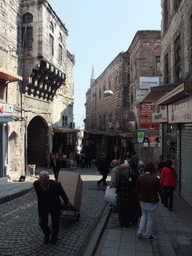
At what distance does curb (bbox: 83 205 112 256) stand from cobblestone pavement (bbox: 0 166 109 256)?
12cm

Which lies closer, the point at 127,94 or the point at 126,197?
the point at 126,197

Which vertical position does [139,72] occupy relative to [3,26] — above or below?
below

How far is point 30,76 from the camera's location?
14.6 m

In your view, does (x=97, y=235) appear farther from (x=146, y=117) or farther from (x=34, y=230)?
(x=146, y=117)

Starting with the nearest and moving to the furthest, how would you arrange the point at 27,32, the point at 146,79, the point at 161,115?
1. the point at 161,115
2. the point at 27,32
3. the point at 146,79

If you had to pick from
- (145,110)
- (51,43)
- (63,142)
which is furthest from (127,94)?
(51,43)

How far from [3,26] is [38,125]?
7727mm

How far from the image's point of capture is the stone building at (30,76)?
42.2 feet

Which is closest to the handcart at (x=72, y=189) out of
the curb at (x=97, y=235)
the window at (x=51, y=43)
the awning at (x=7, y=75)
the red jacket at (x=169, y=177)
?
the curb at (x=97, y=235)

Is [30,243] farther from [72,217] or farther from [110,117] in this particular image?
[110,117]

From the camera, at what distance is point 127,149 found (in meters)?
18.2

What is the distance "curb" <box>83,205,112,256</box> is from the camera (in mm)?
4215

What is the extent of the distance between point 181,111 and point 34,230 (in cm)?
551

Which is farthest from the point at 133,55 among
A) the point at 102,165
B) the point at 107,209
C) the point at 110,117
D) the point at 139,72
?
the point at 107,209
